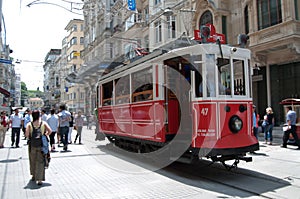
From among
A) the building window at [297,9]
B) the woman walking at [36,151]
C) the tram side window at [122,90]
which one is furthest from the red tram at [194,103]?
the building window at [297,9]

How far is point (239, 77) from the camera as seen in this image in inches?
290

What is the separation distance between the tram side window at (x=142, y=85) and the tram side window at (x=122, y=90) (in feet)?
1.81

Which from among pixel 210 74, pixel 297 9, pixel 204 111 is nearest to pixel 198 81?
pixel 210 74

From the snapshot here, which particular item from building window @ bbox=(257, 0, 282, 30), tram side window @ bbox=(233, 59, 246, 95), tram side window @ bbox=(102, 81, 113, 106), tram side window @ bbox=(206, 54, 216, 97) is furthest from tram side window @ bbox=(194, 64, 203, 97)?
building window @ bbox=(257, 0, 282, 30)

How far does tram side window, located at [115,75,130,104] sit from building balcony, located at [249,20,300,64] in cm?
928

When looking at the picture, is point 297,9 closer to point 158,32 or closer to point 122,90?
point 122,90

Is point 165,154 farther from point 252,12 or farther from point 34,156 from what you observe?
point 252,12

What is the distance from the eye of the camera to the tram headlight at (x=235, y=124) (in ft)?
22.1

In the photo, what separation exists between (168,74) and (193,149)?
2186mm

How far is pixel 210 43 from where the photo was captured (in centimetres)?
689

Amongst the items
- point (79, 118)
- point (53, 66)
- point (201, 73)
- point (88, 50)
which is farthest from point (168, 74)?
point (53, 66)

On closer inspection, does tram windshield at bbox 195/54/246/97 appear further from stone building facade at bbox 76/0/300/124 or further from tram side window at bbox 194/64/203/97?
stone building facade at bbox 76/0/300/124

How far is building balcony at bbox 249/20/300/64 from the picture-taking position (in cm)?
1468

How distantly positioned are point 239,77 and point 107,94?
6285mm
